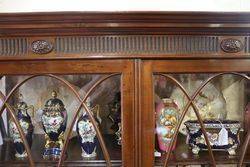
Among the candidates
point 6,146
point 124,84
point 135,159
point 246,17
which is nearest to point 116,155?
point 135,159

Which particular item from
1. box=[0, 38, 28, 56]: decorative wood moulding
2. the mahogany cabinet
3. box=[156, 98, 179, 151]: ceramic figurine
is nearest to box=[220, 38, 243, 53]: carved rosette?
the mahogany cabinet

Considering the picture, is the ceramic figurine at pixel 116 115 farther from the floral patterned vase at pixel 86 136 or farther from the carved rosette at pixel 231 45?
the carved rosette at pixel 231 45

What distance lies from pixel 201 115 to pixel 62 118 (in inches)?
14.1

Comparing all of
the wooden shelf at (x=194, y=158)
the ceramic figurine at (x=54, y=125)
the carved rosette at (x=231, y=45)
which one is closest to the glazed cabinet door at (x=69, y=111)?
the ceramic figurine at (x=54, y=125)

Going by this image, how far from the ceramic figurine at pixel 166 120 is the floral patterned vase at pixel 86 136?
16 centimetres

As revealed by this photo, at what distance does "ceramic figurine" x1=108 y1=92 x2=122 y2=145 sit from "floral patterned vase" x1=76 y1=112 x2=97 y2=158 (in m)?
0.05

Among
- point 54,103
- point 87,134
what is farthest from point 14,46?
point 87,134

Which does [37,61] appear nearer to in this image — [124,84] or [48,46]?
[48,46]

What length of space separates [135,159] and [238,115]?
305 millimetres

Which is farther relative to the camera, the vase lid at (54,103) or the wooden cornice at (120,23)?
the vase lid at (54,103)

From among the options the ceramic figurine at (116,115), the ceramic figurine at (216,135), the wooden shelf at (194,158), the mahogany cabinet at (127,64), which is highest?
the mahogany cabinet at (127,64)

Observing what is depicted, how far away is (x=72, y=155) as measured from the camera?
75 centimetres

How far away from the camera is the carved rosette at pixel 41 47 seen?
2.30 ft

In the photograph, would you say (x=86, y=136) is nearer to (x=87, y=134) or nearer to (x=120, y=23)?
(x=87, y=134)
